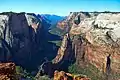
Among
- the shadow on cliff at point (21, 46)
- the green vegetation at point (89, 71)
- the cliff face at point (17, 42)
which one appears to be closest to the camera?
the green vegetation at point (89, 71)

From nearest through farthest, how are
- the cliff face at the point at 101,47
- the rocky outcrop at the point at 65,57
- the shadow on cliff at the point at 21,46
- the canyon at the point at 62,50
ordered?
the cliff face at the point at 101,47 → the canyon at the point at 62,50 → the rocky outcrop at the point at 65,57 → the shadow on cliff at the point at 21,46

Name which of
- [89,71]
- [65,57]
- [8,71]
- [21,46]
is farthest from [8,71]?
[21,46]

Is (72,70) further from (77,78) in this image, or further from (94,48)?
(77,78)

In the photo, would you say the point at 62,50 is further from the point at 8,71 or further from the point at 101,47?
the point at 8,71

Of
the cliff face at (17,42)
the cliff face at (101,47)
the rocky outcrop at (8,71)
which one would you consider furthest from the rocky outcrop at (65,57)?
the rocky outcrop at (8,71)

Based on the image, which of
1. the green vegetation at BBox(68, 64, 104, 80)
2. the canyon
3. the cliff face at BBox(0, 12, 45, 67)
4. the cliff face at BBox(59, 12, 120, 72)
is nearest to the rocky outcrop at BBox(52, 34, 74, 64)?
the canyon

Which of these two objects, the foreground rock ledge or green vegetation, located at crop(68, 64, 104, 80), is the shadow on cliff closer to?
green vegetation, located at crop(68, 64, 104, 80)

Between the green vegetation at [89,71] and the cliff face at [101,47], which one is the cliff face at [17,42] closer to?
the green vegetation at [89,71]

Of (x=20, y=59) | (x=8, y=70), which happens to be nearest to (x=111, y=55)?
(x=20, y=59)
